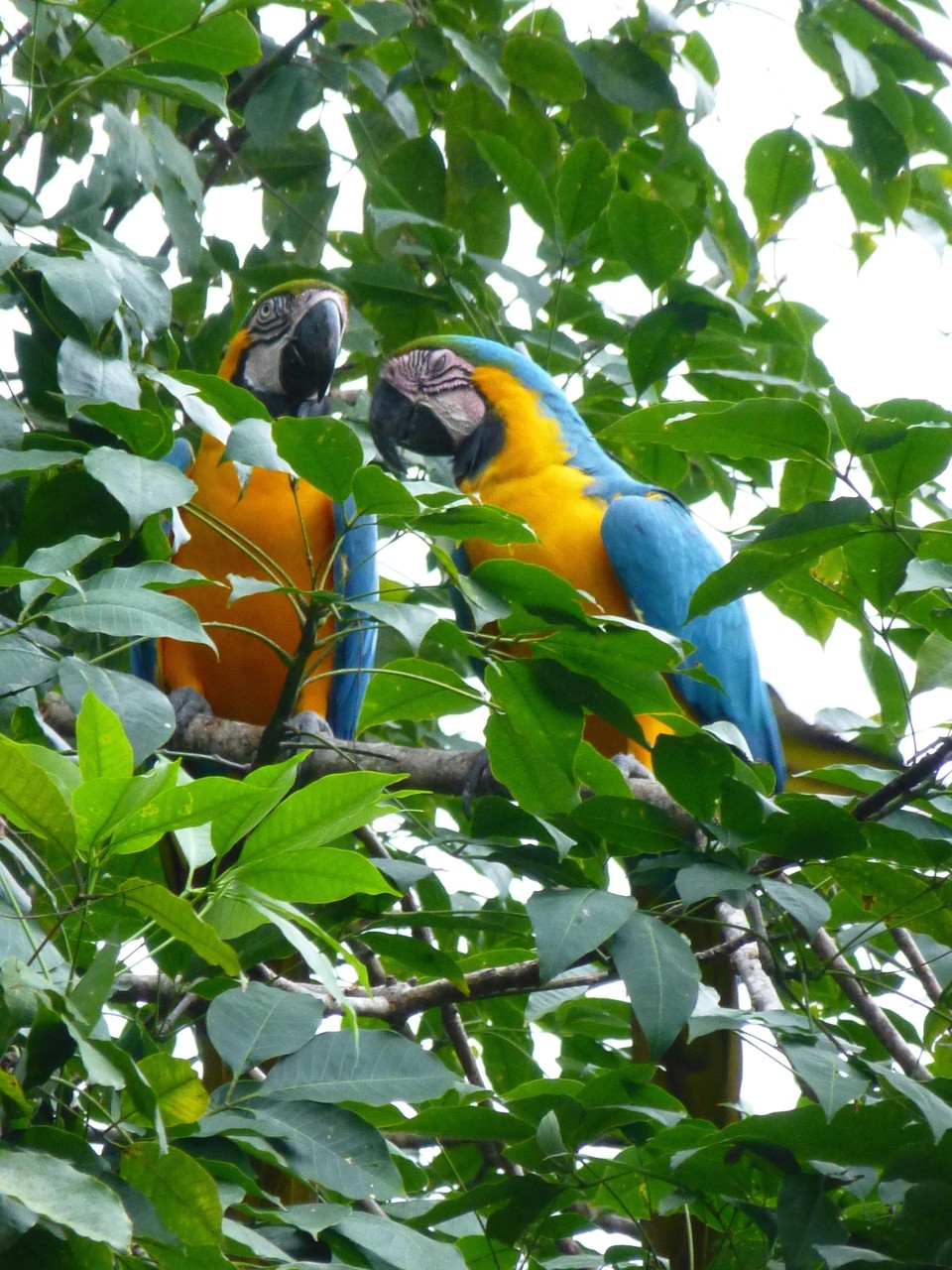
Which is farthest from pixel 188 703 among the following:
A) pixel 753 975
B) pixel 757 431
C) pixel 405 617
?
pixel 757 431

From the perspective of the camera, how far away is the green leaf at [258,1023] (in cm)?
118

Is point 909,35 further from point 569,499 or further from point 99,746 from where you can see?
point 99,746

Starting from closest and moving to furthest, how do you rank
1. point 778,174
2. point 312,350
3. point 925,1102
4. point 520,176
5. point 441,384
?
point 925,1102, point 520,176, point 778,174, point 312,350, point 441,384

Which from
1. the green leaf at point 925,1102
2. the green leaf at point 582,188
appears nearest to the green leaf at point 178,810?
the green leaf at point 925,1102

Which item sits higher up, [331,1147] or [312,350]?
[312,350]

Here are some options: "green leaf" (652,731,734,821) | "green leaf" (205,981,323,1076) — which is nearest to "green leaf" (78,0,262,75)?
"green leaf" (652,731,734,821)

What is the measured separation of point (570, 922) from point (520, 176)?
4.93 ft

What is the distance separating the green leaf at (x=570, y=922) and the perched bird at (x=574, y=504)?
88 centimetres

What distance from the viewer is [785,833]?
136 cm

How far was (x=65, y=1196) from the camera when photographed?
34.0 inches

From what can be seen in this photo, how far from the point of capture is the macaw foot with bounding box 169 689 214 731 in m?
2.59

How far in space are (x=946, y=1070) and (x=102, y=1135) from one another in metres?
1.15

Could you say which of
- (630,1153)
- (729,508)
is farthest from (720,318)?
(630,1153)

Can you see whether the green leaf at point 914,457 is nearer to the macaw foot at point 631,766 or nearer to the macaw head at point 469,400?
the macaw foot at point 631,766
